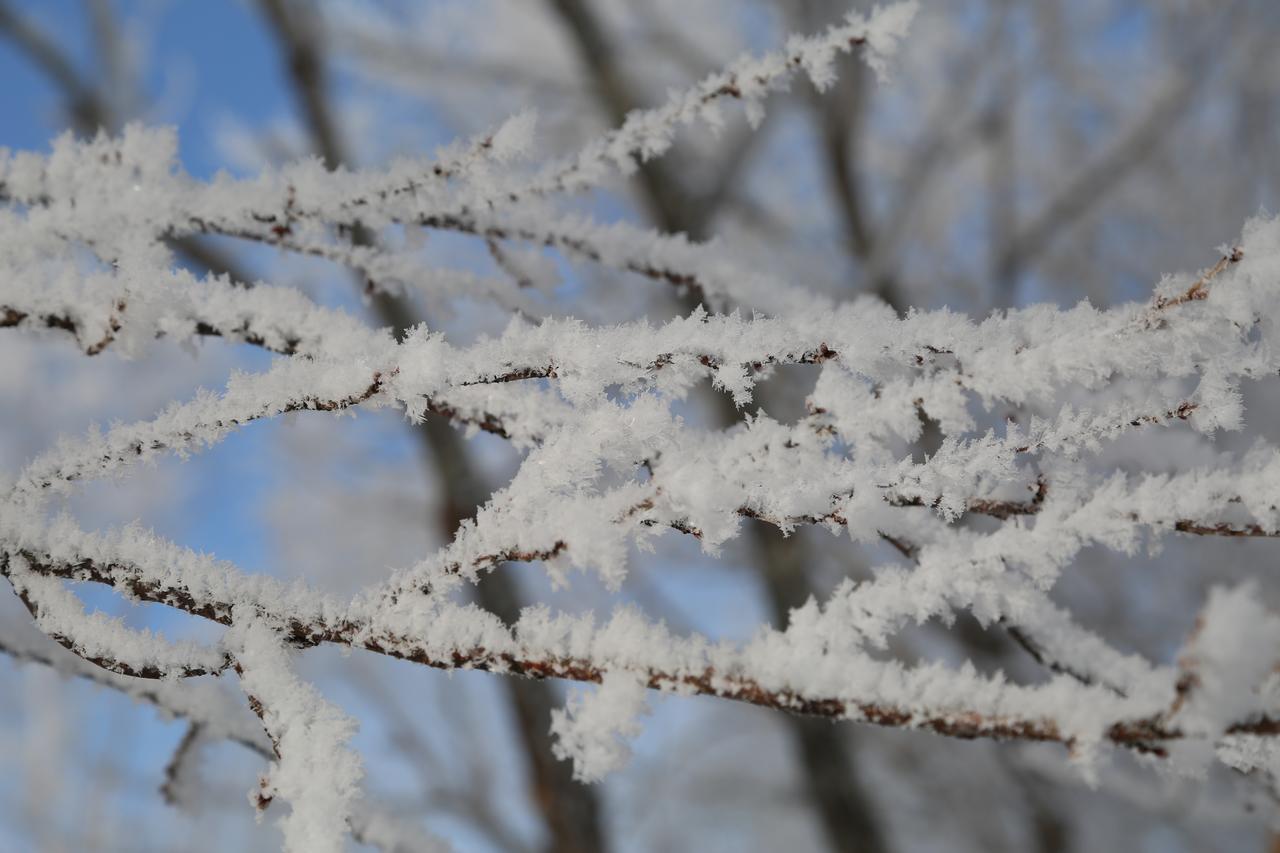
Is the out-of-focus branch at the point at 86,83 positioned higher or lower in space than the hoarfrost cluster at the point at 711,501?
higher

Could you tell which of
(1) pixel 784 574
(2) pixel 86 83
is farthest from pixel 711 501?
(2) pixel 86 83

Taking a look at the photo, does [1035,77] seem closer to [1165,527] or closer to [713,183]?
[713,183]

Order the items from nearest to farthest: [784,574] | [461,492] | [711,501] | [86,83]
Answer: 1. [711,501]
2. [461,492]
3. [784,574]
4. [86,83]

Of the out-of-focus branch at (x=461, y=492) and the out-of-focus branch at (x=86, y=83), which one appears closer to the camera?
the out-of-focus branch at (x=461, y=492)

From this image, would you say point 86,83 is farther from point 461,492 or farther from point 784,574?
point 784,574

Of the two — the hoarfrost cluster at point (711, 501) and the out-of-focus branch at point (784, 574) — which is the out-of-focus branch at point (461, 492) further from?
the hoarfrost cluster at point (711, 501)

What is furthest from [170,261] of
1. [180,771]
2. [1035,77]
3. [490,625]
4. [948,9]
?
[948,9]

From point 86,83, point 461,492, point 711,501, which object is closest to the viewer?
point 711,501

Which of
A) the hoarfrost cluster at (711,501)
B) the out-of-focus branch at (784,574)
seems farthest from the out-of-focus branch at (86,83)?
the hoarfrost cluster at (711,501)

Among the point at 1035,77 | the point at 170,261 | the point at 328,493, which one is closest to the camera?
the point at 170,261

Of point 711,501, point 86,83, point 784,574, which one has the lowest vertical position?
Answer: point 711,501

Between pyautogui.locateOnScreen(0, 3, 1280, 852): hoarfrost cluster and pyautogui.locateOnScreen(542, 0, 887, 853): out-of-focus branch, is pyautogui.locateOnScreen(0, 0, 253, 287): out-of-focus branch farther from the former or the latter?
pyautogui.locateOnScreen(0, 3, 1280, 852): hoarfrost cluster
